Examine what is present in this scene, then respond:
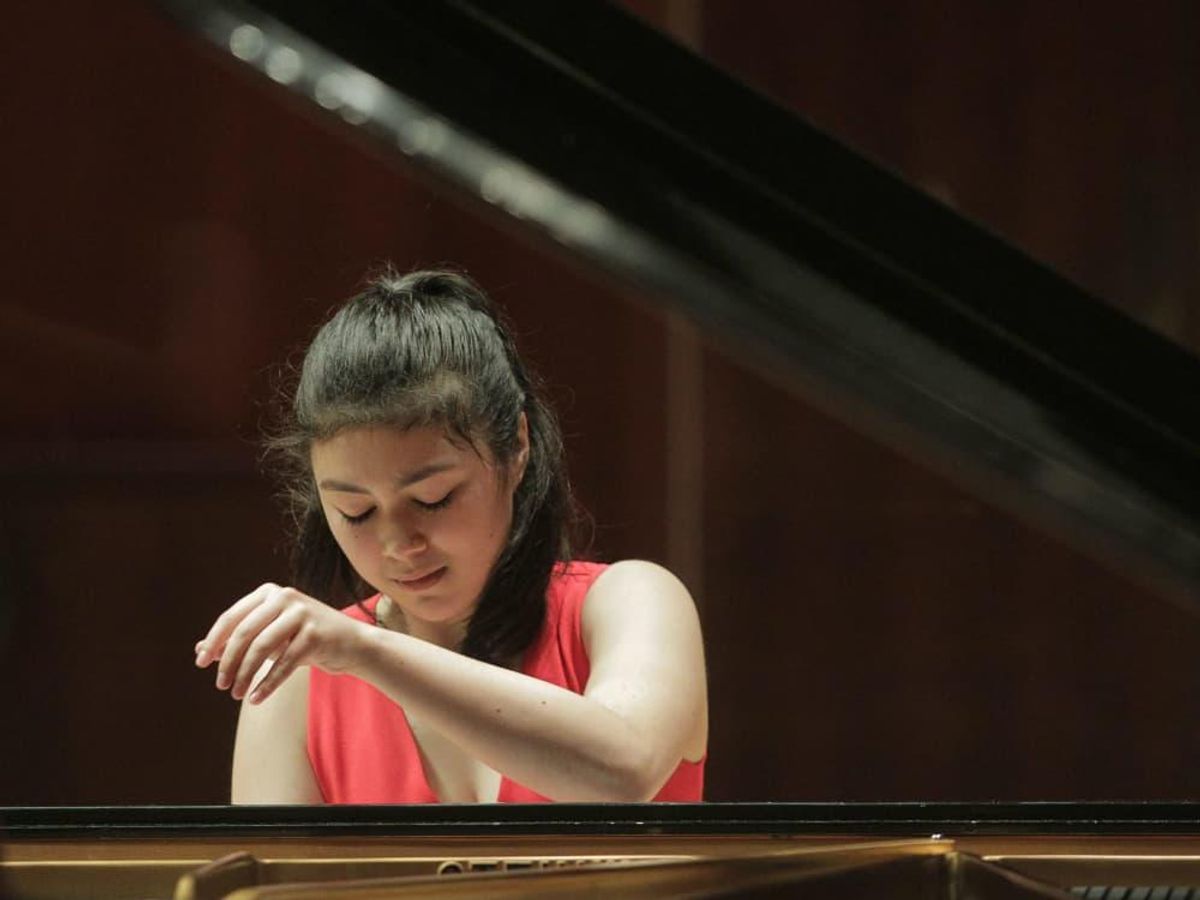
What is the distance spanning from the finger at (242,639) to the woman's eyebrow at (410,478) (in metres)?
0.13

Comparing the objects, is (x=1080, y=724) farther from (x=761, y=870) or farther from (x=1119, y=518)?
(x=761, y=870)

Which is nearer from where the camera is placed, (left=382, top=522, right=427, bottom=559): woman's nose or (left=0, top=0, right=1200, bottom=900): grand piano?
(left=382, top=522, right=427, bottom=559): woman's nose

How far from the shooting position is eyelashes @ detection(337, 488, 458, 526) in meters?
0.99

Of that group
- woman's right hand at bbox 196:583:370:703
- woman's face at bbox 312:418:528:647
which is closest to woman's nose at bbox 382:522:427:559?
woman's face at bbox 312:418:528:647

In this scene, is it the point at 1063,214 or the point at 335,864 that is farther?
the point at 1063,214

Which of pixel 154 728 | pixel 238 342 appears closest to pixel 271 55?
pixel 238 342

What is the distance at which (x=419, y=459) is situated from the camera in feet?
3.24

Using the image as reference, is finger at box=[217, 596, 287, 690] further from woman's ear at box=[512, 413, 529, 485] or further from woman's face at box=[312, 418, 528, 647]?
woman's ear at box=[512, 413, 529, 485]

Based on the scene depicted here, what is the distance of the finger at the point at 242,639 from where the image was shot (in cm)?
87

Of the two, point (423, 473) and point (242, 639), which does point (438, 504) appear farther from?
point (242, 639)

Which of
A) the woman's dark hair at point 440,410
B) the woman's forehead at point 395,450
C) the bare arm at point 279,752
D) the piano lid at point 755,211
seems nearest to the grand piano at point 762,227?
the piano lid at point 755,211

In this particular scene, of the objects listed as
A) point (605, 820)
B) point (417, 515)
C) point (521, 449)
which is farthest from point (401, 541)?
point (605, 820)

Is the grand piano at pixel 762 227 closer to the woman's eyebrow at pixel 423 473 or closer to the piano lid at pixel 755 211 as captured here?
the piano lid at pixel 755 211

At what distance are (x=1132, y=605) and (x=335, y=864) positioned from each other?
3.77 ft
